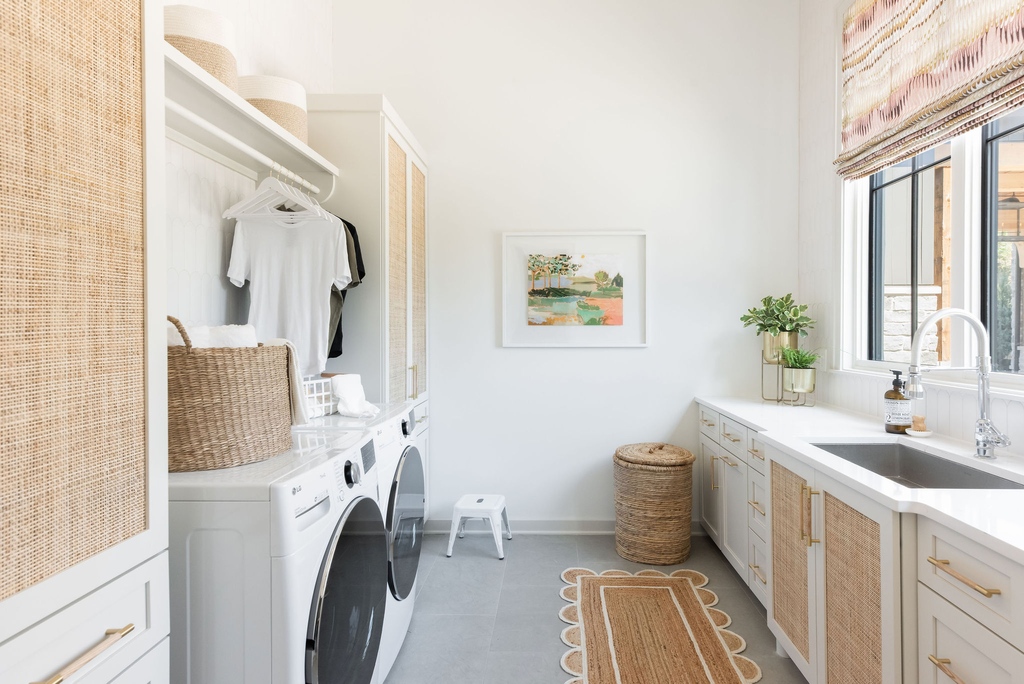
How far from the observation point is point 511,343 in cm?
324

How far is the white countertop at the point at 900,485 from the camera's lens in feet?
3.51

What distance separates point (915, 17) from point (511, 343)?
2258 millimetres

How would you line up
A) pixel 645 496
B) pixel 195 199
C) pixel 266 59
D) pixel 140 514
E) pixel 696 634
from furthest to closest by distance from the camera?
pixel 645 496
pixel 266 59
pixel 696 634
pixel 195 199
pixel 140 514

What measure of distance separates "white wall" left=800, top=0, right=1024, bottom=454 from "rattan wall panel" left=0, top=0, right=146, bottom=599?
2.64 meters

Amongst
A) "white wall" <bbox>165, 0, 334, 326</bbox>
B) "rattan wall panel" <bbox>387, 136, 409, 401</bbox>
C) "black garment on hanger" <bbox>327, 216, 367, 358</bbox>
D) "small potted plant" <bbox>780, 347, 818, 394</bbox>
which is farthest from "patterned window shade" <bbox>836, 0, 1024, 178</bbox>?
"white wall" <bbox>165, 0, 334, 326</bbox>

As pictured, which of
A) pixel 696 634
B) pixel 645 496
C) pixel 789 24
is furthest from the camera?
pixel 789 24

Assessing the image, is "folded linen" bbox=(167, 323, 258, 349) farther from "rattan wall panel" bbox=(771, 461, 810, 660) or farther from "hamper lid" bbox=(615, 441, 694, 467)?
"hamper lid" bbox=(615, 441, 694, 467)

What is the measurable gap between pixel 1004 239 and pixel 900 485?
1157 mm

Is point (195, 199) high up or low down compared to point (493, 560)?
up

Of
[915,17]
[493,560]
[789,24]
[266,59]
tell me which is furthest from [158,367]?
[789,24]

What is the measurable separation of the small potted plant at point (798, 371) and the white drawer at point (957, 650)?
5.61 ft

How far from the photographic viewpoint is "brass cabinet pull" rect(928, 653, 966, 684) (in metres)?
1.09

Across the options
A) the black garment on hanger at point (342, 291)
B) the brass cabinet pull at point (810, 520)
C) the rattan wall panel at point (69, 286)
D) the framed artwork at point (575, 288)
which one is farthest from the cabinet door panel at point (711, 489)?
the rattan wall panel at point (69, 286)

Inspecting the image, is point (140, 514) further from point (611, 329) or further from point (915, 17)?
point (915, 17)
